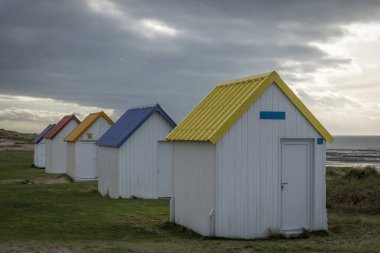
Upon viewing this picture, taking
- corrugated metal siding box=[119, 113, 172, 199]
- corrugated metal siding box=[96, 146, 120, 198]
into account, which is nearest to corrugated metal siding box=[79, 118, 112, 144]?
corrugated metal siding box=[96, 146, 120, 198]

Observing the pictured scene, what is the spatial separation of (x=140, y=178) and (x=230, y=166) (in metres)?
11.8

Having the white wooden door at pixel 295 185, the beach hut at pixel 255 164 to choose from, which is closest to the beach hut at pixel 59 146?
the beach hut at pixel 255 164

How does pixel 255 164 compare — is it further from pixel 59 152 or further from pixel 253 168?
pixel 59 152

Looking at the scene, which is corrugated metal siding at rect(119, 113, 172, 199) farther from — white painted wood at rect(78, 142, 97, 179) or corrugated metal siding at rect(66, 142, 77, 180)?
corrugated metal siding at rect(66, 142, 77, 180)

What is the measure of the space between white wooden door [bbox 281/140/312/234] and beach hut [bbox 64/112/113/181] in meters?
19.7

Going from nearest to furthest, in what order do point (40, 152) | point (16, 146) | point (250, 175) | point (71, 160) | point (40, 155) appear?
point (250, 175)
point (71, 160)
point (40, 155)
point (40, 152)
point (16, 146)

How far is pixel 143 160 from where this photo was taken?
25.3 meters

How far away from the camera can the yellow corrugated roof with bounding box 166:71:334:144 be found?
555 inches

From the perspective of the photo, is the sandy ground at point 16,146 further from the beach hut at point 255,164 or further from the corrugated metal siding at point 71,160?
the beach hut at point 255,164

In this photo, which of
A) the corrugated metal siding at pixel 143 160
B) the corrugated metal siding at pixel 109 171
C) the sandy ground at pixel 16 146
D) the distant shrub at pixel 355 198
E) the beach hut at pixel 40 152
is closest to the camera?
the distant shrub at pixel 355 198

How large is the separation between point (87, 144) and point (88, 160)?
46.7 inches

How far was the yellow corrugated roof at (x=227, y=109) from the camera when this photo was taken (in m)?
14.1

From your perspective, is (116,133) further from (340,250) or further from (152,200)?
(340,250)

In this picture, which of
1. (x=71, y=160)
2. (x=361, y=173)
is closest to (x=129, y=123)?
(x=71, y=160)
